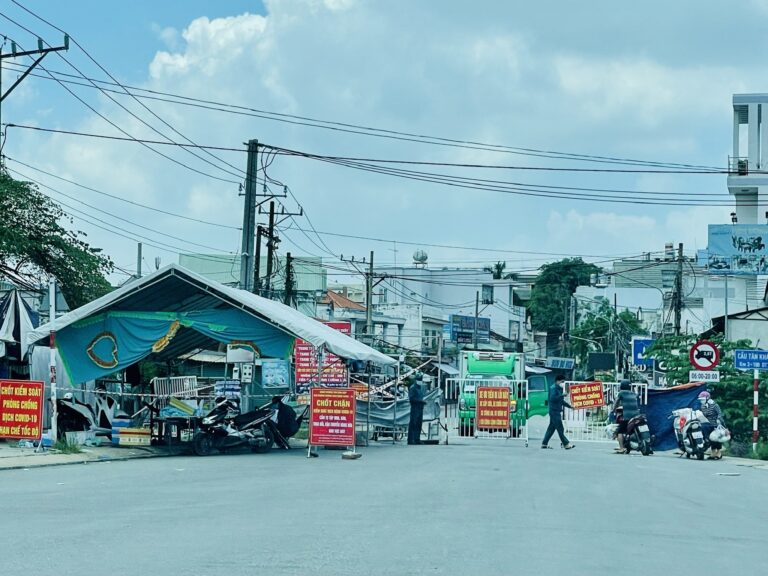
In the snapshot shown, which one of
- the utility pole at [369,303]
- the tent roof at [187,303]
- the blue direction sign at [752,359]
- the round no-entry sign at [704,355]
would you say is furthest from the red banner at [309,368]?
the utility pole at [369,303]

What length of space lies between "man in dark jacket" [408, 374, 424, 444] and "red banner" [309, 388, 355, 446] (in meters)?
5.27

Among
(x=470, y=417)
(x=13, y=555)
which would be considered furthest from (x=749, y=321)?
(x=13, y=555)

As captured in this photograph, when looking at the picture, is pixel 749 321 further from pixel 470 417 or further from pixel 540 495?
pixel 540 495

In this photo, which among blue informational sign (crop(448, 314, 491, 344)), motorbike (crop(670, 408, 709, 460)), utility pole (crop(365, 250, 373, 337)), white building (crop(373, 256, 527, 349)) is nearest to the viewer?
motorbike (crop(670, 408, 709, 460))

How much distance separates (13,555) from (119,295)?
15294 millimetres

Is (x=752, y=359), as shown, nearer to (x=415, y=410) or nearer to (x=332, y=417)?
(x=415, y=410)

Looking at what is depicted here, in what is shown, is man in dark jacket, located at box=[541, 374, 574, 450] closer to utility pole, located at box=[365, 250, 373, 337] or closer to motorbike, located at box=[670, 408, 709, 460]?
motorbike, located at box=[670, 408, 709, 460]

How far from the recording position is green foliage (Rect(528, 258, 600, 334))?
9388 centimetres

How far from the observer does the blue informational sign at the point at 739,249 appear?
56.6m

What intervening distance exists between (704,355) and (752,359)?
5.77ft

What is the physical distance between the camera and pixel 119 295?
2383 cm

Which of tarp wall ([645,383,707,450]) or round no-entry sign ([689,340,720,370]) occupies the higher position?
round no-entry sign ([689,340,720,370])

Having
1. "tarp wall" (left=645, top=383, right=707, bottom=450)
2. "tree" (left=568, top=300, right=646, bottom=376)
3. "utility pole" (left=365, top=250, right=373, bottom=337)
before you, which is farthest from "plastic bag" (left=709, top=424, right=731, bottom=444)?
"tree" (left=568, top=300, right=646, bottom=376)

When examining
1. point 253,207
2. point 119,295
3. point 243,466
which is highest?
point 253,207
